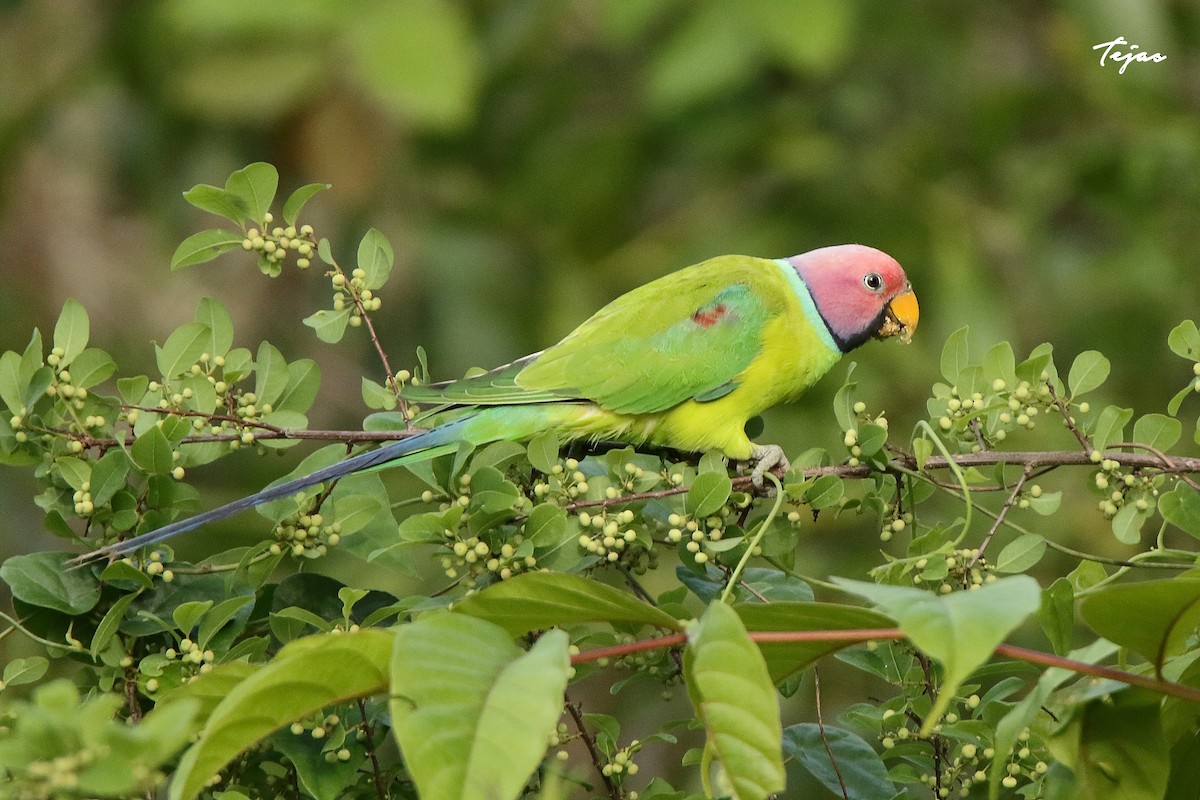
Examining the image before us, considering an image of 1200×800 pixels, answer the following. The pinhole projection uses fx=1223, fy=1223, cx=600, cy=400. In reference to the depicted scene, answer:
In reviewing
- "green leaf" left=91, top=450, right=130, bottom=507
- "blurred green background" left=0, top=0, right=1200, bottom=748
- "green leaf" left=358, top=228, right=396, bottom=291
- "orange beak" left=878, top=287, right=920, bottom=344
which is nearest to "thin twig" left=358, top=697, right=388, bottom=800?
"green leaf" left=91, top=450, right=130, bottom=507

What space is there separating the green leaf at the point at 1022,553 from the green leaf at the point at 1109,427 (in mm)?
161

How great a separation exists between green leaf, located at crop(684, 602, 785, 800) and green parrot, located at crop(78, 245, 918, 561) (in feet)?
3.43

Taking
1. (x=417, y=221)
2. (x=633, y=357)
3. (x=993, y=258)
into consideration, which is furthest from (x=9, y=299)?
(x=993, y=258)

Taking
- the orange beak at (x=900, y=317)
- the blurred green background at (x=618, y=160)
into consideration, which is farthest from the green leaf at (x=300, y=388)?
the blurred green background at (x=618, y=160)

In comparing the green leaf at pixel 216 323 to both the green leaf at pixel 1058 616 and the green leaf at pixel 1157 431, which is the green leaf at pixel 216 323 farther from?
the green leaf at pixel 1157 431

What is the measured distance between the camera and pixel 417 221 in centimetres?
509

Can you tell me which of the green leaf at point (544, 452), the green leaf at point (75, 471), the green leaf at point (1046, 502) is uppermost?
the green leaf at point (75, 471)

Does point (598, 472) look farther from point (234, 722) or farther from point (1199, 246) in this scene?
point (1199, 246)

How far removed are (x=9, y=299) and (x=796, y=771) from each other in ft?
12.3

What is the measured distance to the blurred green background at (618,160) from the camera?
4.41 meters

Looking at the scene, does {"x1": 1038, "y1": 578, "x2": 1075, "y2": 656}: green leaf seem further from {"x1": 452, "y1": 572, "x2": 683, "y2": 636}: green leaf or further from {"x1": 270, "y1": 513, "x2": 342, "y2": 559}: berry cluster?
{"x1": 270, "y1": 513, "x2": 342, "y2": 559}: berry cluster

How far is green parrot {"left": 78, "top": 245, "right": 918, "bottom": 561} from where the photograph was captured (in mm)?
2375

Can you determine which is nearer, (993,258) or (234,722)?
(234,722)

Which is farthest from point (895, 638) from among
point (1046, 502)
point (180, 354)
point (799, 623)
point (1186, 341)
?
point (180, 354)
